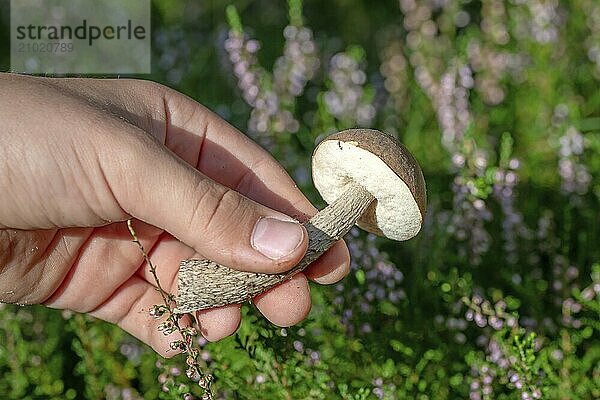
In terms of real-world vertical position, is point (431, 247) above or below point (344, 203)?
below

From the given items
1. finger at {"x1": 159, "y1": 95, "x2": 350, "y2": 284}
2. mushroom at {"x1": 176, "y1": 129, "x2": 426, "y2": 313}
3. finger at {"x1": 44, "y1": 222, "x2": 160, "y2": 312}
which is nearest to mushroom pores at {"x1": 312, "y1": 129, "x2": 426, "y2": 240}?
mushroom at {"x1": 176, "y1": 129, "x2": 426, "y2": 313}

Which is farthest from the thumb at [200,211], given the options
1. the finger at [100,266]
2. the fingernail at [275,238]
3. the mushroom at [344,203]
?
the finger at [100,266]

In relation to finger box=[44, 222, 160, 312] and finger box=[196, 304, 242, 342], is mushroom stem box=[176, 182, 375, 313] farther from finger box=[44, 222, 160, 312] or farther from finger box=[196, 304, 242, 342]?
finger box=[44, 222, 160, 312]

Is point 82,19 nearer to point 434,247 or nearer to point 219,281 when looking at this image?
point 434,247

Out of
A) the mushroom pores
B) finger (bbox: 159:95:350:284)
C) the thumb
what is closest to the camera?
the thumb

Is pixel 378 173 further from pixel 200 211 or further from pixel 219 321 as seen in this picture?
pixel 219 321

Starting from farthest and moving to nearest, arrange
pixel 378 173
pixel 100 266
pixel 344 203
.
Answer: pixel 100 266
pixel 344 203
pixel 378 173

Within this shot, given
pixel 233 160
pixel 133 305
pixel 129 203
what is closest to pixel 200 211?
pixel 129 203
